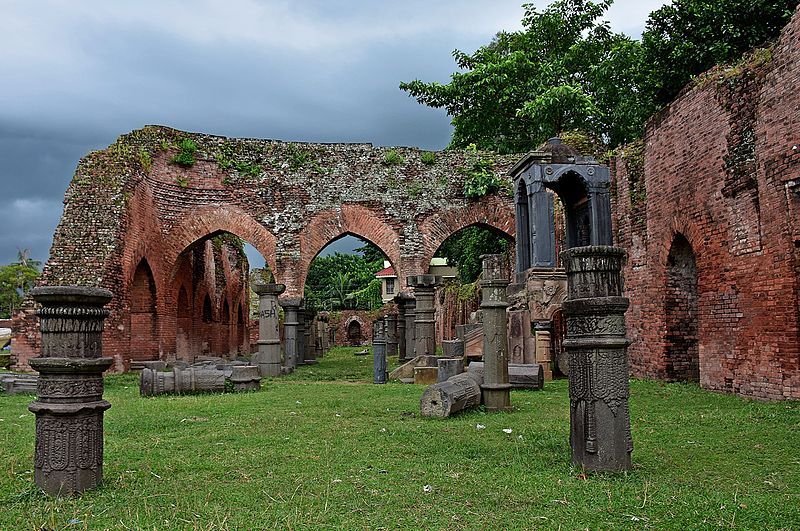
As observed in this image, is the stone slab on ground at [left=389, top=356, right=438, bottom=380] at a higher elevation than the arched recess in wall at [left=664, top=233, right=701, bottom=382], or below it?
below

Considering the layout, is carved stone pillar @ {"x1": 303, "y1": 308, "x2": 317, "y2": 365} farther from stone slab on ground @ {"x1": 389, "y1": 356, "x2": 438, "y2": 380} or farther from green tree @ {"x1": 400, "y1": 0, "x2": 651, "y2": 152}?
green tree @ {"x1": 400, "y1": 0, "x2": 651, "y2": 152}

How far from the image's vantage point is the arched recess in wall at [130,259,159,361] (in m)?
19.4

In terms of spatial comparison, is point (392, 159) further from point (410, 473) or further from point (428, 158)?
point (410, 473)

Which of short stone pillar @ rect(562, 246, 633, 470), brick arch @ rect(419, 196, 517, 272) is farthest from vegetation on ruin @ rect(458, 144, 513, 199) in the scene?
short stone pillar @ rect(562, 246, 633, 470)

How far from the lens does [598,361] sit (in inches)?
196

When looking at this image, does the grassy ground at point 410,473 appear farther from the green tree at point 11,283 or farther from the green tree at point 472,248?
the green tree at point 11,283

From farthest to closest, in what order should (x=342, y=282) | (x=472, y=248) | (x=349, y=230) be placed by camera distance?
(x=342, y=282), (x=472, y=248), (x=349, y=230)

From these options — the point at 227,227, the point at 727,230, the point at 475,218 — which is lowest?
the point at 727,230

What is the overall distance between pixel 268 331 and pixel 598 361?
411 inches

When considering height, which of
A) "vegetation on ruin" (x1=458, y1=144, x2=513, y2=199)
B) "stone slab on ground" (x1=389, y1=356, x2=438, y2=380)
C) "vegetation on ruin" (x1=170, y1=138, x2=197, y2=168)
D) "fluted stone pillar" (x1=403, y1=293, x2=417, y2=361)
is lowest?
"stone slab on ground" (x1=389, y1=356, x2=438, y2=380)

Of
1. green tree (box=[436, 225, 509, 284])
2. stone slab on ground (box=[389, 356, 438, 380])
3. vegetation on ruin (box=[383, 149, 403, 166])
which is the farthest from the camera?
green tree (box=[436, 225, 509, 284])

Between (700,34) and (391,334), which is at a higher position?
(700,34)

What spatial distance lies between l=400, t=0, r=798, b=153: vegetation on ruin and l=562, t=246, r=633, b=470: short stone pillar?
15.4 meters

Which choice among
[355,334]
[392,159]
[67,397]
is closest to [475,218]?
[392,159]
